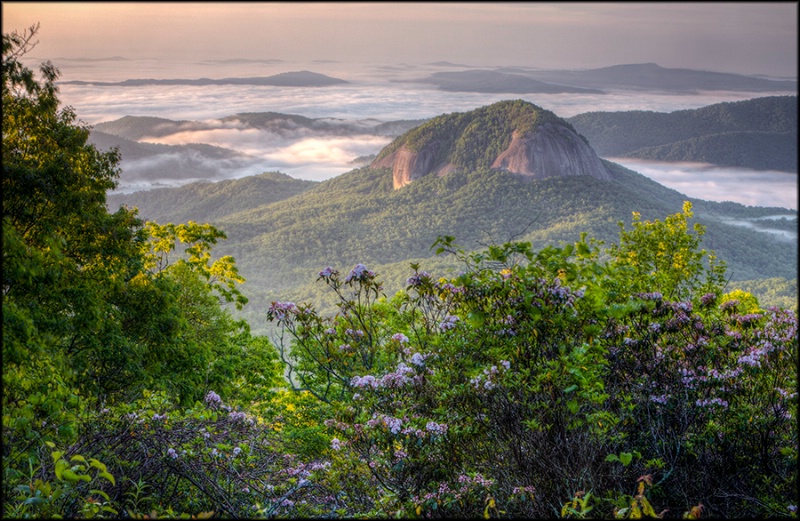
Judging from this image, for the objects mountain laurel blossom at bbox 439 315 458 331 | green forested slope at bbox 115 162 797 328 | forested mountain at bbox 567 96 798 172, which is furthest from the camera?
forested mountain at bbox 567 96 798 172

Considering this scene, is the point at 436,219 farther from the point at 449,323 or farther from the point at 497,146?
the point at 449,323

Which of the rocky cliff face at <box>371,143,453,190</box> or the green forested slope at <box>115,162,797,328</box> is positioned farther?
the rocky cliff face at <box>371,143,453,190</box>

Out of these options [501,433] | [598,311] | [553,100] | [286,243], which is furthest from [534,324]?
[553,100]

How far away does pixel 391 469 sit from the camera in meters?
4.52

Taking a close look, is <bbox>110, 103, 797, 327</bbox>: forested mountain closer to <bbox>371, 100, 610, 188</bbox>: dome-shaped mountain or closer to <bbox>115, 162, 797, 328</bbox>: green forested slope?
<bbox>115, 162, 797, 328</bbox>: green forested slope

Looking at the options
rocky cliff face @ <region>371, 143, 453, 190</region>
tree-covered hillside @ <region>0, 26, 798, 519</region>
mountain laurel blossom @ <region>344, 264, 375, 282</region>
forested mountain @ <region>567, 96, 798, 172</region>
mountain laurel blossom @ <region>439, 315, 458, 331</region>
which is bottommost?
rocky cliff face @ <region>371, 143, 453, 190</region>

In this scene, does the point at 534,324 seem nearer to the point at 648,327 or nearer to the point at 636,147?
the point at 648,327

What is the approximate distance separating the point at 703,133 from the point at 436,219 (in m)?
84.8

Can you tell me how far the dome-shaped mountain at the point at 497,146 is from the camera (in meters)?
139

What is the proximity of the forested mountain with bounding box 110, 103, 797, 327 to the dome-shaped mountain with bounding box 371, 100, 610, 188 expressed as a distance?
1765mm

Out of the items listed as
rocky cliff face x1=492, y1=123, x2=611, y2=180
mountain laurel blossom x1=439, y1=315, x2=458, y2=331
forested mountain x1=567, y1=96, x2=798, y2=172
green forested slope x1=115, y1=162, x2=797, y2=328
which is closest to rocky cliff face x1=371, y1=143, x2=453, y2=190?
green forested slope x1=115, y1=162, x2=797, y2=328

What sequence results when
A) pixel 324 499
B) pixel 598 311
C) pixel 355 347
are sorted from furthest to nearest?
pixel 355 347, pixel 324 499, pixel 598 311

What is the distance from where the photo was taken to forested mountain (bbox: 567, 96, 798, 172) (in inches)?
5246

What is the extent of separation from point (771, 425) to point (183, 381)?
41.4 ft
